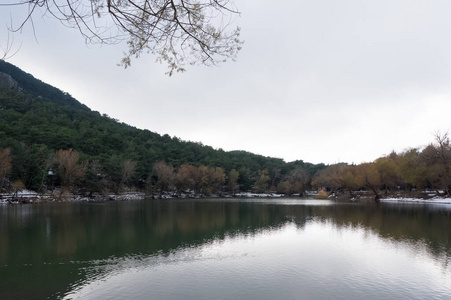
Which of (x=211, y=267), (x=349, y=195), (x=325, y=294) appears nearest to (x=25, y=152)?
(x=211, y=267)

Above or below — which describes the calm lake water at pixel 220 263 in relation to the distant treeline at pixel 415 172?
below

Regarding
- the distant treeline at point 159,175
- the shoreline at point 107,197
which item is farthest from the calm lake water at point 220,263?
the distant treeline at point 159,175

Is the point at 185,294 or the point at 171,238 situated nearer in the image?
the point at 185,294

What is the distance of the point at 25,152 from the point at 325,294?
55.3 meters

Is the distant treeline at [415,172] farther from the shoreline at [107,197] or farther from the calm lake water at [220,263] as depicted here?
the calm lake water at [220,263]

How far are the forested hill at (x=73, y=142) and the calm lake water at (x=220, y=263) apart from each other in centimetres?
1645

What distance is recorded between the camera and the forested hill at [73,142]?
53000 mm

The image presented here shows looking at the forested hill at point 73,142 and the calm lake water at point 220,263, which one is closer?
the calm lake water at point 220,263

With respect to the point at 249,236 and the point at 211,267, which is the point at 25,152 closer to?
the point at 249,236

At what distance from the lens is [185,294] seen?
31.7ft

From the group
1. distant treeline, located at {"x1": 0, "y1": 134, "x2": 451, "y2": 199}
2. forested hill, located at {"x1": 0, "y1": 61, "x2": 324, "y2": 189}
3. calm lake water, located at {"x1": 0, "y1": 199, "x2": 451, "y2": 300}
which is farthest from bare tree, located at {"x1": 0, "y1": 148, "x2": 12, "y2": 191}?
calm lake water, located at {"x1": 0, "y1": 199, "x2": 451, "y2": 300}

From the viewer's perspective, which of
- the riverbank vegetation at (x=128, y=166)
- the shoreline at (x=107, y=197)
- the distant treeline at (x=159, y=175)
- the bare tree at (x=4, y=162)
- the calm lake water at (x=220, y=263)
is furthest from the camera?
the riverbank vegetation at (x=128, y=166)

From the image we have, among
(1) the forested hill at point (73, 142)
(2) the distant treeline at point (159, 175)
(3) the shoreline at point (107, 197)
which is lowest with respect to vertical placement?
(3) the shoreline at point (107, 197)

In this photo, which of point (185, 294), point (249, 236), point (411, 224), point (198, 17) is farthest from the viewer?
point (411, 224)
